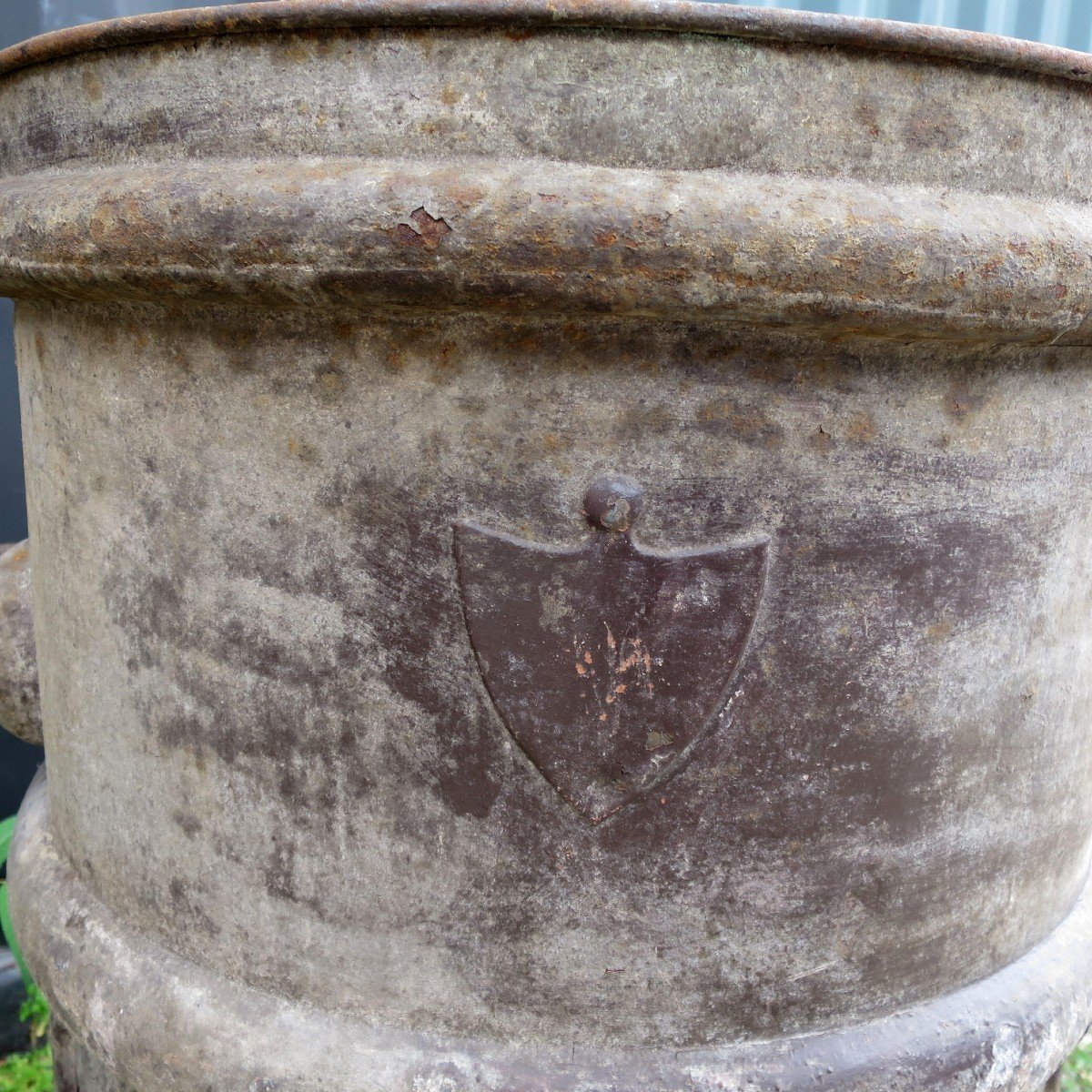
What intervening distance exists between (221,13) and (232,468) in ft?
1.38

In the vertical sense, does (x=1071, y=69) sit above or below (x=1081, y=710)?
above

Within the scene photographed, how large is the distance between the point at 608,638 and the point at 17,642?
40.2 inches

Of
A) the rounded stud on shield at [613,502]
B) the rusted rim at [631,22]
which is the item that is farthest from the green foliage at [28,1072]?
the rusted rim at [631,22]

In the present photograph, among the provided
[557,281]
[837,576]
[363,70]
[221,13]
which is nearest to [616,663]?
[837,576]

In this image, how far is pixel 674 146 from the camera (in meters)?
0.92

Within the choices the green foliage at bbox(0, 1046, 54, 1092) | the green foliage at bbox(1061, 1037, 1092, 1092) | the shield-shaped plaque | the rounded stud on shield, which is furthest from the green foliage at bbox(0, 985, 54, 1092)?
the green foliage at bbox(1061, 1037, 1092, 1092)

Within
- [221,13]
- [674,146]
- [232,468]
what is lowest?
[232,468]

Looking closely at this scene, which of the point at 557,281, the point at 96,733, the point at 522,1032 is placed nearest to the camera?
the point at 557,281

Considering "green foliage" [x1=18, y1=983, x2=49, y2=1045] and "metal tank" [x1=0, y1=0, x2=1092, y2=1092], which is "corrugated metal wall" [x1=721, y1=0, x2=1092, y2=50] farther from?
"green foliage" [x1=18, y1=983, x2=49, y2=1045]

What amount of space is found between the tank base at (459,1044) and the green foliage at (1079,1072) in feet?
3.60

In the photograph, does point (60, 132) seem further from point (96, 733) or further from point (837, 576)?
point (837, 576)

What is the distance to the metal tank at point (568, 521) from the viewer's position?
0.91 metres

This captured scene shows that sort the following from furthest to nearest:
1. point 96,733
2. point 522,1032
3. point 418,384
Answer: point 96,733 < point 522,1032 < point 418,384

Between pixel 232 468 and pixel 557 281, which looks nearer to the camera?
pixel 557 281
